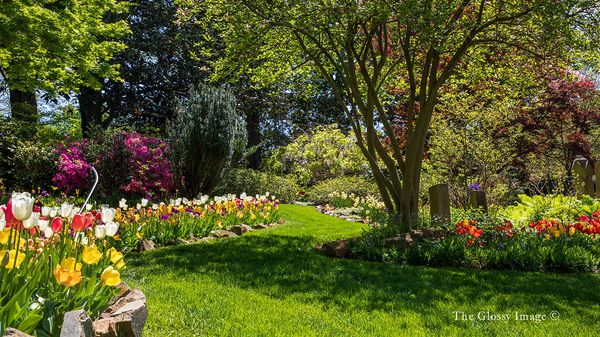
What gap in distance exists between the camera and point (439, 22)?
5.57 metres

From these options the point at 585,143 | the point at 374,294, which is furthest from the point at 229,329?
the point at 585,143

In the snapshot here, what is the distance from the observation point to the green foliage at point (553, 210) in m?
7.53

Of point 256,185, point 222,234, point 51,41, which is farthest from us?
point 256,185

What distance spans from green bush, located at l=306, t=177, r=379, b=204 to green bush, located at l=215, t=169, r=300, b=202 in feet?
2.66

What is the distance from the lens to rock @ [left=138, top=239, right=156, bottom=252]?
652 centimetres

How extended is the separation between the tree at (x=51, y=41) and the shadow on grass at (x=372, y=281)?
604 cm

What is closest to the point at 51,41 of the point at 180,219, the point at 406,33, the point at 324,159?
the point at 180,219

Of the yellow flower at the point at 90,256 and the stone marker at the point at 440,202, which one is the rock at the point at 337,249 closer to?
the stone marker at the point at 440,202

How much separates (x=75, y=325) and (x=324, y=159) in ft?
54.3

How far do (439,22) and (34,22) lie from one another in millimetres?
8323

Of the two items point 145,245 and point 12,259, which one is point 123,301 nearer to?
point 12,259

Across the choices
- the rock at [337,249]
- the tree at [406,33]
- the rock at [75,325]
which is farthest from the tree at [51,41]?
the rock at [75,325]

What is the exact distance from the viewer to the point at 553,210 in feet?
25.2

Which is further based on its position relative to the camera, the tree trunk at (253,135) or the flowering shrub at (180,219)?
the tree trunk at (253,135)
